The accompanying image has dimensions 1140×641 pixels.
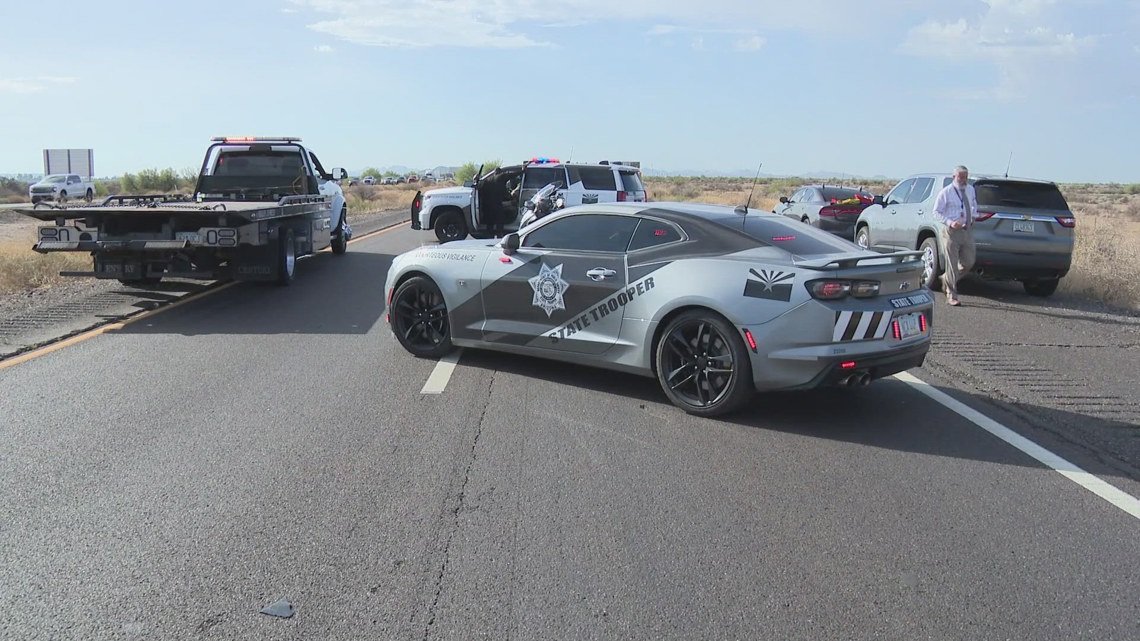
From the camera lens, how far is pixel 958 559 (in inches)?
167

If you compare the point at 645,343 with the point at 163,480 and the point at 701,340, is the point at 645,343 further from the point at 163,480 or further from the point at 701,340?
the point at 163,480

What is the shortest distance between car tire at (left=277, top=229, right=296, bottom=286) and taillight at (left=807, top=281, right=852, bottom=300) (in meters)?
8.63

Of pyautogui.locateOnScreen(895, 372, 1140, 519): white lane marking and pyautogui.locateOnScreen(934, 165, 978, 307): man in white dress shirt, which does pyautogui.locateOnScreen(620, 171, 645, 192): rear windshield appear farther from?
pyautogui.locateOnScreen(895, 372, 1140, 519): white lane marking

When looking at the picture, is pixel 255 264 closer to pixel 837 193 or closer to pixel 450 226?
pixel 450 226

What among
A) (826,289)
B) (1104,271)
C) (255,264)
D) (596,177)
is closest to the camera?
(826,289)

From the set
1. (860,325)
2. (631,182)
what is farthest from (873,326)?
(631,182)

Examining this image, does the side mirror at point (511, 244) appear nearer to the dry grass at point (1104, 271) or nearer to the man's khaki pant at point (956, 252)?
the man's khaki pant at point (956, 252)

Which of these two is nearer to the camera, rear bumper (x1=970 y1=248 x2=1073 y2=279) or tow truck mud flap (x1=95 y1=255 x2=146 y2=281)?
tow truck mud flap (x1=95 y1=255 x2=146 y2=281)

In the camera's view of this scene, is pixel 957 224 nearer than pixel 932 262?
Yes

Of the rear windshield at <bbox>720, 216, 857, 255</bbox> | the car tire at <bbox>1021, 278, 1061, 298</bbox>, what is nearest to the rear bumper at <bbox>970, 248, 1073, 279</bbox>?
the car tire at <bbox>1021, 278, 1061, 298</bbox>

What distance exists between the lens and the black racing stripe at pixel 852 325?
6.12 meters

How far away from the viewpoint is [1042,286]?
43.3 feet

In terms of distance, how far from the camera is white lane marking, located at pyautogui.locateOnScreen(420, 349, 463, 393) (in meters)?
7.30

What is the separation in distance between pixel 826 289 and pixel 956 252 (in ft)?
22.3
